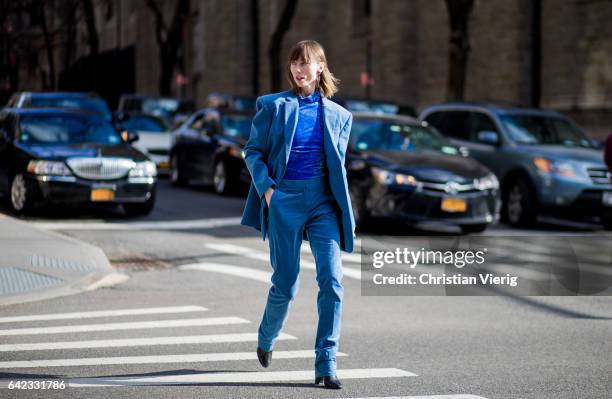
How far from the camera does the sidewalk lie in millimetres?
10680

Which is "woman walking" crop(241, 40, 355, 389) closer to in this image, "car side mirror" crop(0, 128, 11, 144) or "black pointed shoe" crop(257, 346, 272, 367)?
"black pointed shoe" crop(257, 346, 272, 367)

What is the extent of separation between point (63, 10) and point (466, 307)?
6957 centimetres

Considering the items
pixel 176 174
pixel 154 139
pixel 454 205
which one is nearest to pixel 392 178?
pixel 454 205

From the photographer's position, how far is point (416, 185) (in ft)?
50.5

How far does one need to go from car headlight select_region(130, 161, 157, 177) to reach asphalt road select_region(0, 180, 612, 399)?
14.4 ft

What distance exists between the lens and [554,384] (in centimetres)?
698

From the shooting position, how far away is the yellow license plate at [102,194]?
1695 cm

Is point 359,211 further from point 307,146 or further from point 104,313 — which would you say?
point 307,146

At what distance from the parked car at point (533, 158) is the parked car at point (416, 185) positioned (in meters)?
1.42

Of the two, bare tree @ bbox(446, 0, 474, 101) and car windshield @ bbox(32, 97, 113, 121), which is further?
bare tree @ bbox(446, 0, 474, 101)

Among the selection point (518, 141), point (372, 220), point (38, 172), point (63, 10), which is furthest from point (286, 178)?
point (63, 10)

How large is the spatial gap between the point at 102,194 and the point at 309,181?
415 inches

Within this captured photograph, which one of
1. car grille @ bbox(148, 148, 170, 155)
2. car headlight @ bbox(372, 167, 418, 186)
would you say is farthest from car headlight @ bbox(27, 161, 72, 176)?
car grille @ bbox(148, 148, 170, 155)

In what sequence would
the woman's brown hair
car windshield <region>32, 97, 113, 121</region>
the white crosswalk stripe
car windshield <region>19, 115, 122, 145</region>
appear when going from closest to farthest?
1. the woman's brown hair
2. the white crosswalk stripe
3. car windshield <region>19, 115, 122, 145</region>
4. car windshield <region>32, 97, 113, 121</region>
